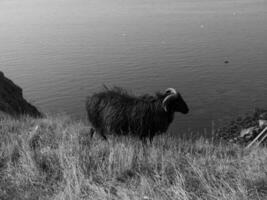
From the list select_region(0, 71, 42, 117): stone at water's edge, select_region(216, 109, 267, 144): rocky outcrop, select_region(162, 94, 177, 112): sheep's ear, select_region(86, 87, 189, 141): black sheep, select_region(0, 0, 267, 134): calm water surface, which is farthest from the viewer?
select_region(0, 0, 267, 134): calm water surface

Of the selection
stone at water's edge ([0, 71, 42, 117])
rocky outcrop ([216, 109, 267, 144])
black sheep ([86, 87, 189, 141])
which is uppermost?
black sheep ([86, 87, 189, 141])

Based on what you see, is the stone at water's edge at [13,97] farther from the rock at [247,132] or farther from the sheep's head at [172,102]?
the rock at [247,132]

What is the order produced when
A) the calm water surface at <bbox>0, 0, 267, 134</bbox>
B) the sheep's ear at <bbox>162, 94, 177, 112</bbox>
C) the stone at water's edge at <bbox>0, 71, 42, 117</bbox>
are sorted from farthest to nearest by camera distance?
the calm water surface at <bbox>0, 0, 267, 134</bbox>, the stone at water's edge at <bbox>0, 71, 42, 117</bbox>, the sheep's ear at <bbox>162, 94, 177, 112</bbox>

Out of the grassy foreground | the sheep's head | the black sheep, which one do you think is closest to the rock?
the sheep's head

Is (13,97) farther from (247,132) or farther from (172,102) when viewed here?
(247,132)

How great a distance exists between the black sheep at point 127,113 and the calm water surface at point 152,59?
11.7m

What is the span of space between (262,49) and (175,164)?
2956 centimetres

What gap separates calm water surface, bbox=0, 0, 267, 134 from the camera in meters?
24.6

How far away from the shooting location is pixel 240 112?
2198cm

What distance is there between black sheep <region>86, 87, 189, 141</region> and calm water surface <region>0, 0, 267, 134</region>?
1166 centimetres

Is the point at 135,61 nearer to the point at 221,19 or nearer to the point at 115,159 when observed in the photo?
the point at 221,19

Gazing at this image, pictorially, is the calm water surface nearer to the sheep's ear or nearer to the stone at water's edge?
the stone at water's edge

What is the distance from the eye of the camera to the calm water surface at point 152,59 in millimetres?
24641

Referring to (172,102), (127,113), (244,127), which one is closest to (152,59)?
(244,127)
